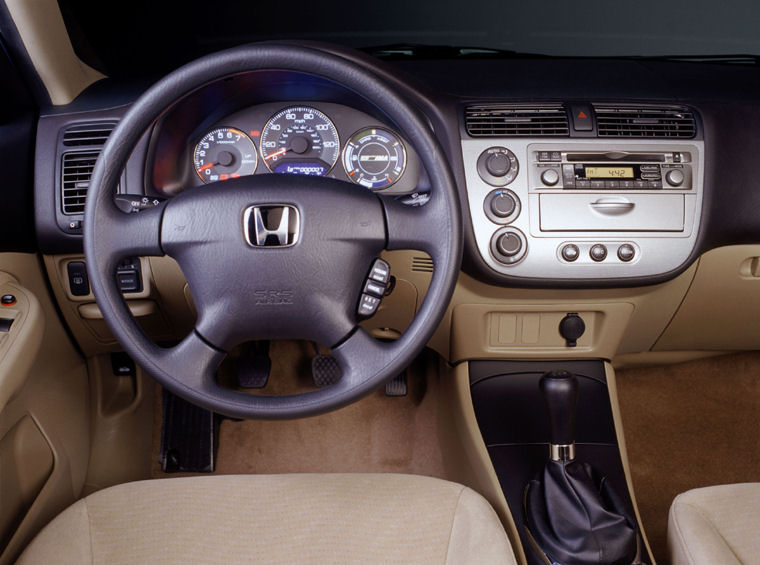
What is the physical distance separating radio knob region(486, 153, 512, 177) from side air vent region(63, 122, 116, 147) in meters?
0.71

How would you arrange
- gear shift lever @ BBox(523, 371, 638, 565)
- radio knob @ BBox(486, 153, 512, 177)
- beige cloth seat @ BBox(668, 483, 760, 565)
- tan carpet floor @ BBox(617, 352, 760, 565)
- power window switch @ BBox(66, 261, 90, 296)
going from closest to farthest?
beige cloth seat @ BBox(668, 483, 760, 565)
gear shift lever @ BBox(523, 371, 638, 565)
radio knob @ BBox(486, 153, 512, 177)
power window switch @ BBox(66, 261, 90, 296)
tan carpet floor @ BBox(617, 352, 760, 565)

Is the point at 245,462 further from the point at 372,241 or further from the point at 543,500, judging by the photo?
the point at 372,241

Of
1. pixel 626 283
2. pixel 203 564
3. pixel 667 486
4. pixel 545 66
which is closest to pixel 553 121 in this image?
pixel 545 66

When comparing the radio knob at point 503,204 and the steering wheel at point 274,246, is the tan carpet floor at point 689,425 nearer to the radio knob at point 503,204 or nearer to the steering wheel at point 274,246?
the radio knob at point 503,204

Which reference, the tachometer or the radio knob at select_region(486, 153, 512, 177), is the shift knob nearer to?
the radio knob at select_region(486, 153, 512, 177)

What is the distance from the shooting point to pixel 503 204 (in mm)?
1164

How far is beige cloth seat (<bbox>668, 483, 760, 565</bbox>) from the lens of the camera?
34.2 inches

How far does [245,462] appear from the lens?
5.75 ft

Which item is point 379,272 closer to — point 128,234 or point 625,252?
point 128,234

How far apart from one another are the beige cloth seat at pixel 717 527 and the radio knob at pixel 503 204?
1.77ft

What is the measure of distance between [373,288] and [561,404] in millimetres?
406

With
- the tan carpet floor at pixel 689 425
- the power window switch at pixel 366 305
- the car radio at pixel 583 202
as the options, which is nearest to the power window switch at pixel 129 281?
the power window switch at pixel 366 305

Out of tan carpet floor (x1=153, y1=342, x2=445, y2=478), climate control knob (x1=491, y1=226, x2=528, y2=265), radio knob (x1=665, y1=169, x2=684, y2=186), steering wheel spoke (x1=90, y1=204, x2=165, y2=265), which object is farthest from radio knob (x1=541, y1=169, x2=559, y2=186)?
tan carpet floor (x1=153, y1=342, x2=445, y2=478)

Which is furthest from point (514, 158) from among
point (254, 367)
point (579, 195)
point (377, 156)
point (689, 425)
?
point (689, 425)
